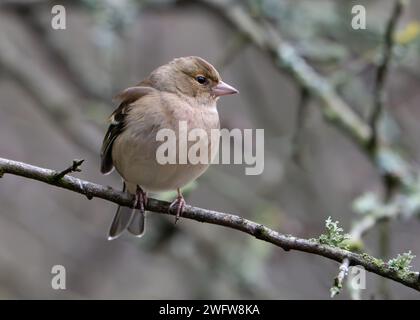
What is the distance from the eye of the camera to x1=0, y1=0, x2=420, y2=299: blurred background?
6.04 m

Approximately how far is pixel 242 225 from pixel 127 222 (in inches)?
68.5

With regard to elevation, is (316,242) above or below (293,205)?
below

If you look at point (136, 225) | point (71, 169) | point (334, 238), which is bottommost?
point (334, 238)

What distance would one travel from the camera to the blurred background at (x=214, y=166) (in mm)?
6043

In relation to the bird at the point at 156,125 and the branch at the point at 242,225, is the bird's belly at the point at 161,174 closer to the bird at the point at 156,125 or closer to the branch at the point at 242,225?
the bird at the point at 156,125

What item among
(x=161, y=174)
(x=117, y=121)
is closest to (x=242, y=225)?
(x=161, y=174)

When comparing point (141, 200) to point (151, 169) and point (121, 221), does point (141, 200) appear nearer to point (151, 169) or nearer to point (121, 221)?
point (151, 169)

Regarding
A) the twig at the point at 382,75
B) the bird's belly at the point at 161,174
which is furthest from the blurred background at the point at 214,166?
the bird's belly at the point at 161,174

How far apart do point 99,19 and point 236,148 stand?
5.30ft

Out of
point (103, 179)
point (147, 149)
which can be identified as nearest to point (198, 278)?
point (103, 179)

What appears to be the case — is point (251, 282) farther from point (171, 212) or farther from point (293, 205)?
point (171, 212)

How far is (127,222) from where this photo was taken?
4.64 meters

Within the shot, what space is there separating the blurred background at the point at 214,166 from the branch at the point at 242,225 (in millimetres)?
2378

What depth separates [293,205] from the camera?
24.2ft
